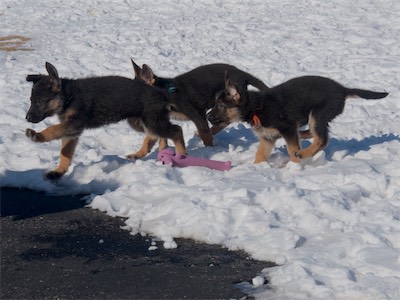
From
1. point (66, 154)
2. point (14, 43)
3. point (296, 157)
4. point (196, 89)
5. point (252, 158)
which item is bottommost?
point (14, 43)

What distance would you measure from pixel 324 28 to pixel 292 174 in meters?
9.88

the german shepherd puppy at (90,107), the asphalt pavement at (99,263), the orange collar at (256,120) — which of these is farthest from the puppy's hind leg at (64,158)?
the orange collar at (256,120)

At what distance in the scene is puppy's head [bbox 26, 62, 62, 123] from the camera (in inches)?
352

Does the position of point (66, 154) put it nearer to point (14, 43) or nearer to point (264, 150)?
point (264, 150)

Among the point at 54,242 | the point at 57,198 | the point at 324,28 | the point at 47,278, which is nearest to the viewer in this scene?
the point at 47,278

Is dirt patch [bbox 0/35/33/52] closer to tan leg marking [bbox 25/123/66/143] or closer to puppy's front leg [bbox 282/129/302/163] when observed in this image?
tan leg marking [bbox 25/123/66/143]

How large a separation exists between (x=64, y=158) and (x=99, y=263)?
98.7 inches

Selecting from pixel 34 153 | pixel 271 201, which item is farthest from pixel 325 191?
pixel 34 153

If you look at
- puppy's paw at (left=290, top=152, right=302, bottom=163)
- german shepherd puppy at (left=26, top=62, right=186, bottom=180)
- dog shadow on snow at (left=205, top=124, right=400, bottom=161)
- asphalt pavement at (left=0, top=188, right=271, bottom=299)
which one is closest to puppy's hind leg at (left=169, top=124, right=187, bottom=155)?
german shepherd puppy at (left=26, top=62, right=186, bottom=180)

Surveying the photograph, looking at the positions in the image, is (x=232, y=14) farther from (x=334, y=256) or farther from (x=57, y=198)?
(x=334, y=256)

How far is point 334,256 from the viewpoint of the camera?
21.1 feet

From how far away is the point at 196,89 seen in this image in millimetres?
10438

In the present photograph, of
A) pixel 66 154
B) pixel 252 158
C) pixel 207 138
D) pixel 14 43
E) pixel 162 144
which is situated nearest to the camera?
pixel 66 154

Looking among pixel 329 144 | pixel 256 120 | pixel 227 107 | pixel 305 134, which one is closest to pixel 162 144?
pixel 227 107
